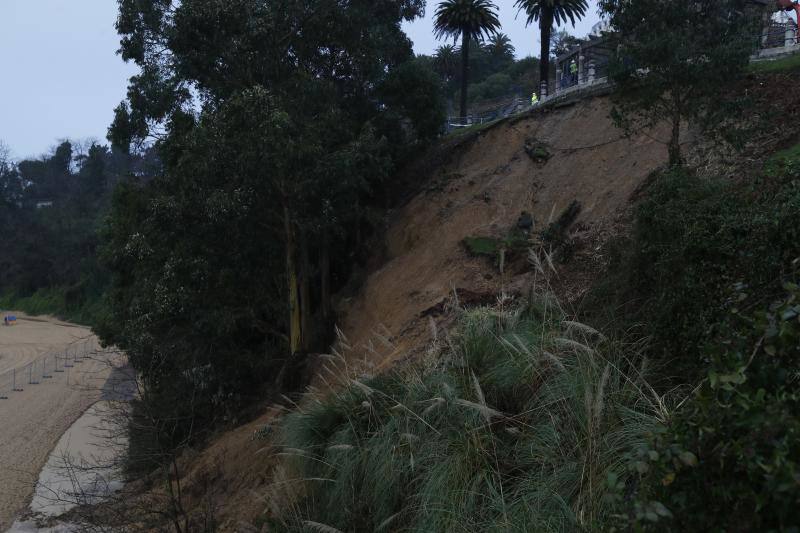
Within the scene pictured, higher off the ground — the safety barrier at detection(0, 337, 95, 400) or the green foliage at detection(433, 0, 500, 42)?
the green foliage at detection(433, 0, 500, 42)

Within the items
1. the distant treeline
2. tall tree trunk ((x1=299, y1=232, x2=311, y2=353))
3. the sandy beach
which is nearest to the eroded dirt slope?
tall tree trunk ((x1=299, y1=232, x2=311, y2=353))

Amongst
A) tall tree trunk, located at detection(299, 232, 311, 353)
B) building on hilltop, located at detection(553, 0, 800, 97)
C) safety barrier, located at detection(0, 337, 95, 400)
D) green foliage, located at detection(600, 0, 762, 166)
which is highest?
building on hilltop, located at detection(553, 0, 800, 97)

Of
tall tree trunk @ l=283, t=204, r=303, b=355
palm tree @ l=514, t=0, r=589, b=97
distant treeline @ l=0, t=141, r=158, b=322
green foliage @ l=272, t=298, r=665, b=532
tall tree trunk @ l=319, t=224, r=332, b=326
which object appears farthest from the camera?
distant treeline @ l=0, t=141, r=158, b=322

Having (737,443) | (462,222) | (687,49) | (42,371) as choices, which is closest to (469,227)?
(462,222)

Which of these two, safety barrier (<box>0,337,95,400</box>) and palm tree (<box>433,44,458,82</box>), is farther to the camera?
palm tree (<box>433,44,458,82</box>)

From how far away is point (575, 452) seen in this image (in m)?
5.42

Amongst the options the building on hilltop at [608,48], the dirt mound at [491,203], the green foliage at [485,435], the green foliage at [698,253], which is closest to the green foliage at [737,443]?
the green foliage at [485,435]

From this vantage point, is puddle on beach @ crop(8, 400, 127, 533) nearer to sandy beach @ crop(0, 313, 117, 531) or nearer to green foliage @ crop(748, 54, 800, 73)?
sandy beach @ crop(0, 313, 117, 531)

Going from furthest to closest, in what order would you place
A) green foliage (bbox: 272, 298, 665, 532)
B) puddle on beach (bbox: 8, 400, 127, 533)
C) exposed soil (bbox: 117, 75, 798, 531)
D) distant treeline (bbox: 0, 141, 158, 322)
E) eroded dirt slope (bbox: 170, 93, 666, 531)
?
distant treeline (bbox: 0, 141, 158, 322) < eroded dirt slope (bbox: 170, 93, 666, 531) < puddle on beach (bbox: 8, 400, 127, 533) < exposed soil (bbox: 117, 75, 798, 531) < green foliage (bbox: 272, 298, 665, 532)

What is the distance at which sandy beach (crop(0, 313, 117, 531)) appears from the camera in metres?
22.5

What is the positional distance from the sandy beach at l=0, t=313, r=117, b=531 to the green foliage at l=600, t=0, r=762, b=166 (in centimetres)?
1130

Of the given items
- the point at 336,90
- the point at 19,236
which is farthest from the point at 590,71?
the point at 19,236

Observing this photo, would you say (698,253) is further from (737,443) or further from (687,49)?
(687,49)

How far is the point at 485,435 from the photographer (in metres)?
6.10
